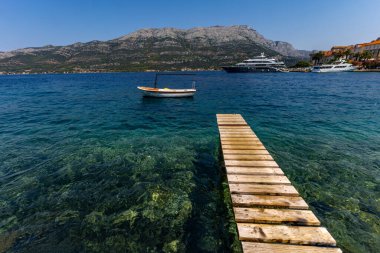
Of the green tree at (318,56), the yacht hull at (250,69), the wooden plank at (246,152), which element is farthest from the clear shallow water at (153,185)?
the green tree at (318,56)

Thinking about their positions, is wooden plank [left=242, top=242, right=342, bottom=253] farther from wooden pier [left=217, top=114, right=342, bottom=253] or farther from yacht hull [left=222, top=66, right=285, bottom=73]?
yacht hull [left=222, top=66, right=285, bottom=73]

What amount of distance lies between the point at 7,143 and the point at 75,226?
40.4ft

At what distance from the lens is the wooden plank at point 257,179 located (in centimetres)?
617

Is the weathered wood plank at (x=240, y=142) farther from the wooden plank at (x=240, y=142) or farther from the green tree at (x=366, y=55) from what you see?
the green tree at (x=366, y=55)

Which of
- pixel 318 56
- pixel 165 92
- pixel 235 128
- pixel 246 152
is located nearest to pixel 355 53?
pixel 318 56

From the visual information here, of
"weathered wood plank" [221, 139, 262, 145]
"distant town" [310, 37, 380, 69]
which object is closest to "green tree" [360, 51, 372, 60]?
"distant town" [310, 37, 380, 69]

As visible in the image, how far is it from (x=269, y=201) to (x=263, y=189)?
0.54 m

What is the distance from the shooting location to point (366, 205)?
7.43 m

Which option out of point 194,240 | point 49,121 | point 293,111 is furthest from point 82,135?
point 293,111

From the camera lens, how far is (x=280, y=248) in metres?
3.99

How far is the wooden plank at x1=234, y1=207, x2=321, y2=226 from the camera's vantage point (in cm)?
461

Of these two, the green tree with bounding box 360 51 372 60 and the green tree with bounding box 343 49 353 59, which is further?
the green tree with bounding box 343 49 353 59

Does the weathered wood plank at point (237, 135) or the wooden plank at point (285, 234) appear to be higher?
the wooden plank at point (285, 234)

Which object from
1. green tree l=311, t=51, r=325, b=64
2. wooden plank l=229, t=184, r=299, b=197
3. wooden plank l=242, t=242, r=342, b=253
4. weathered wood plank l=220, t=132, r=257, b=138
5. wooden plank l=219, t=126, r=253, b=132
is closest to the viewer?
wooden plank l=242, t=242, r=342, b=253
